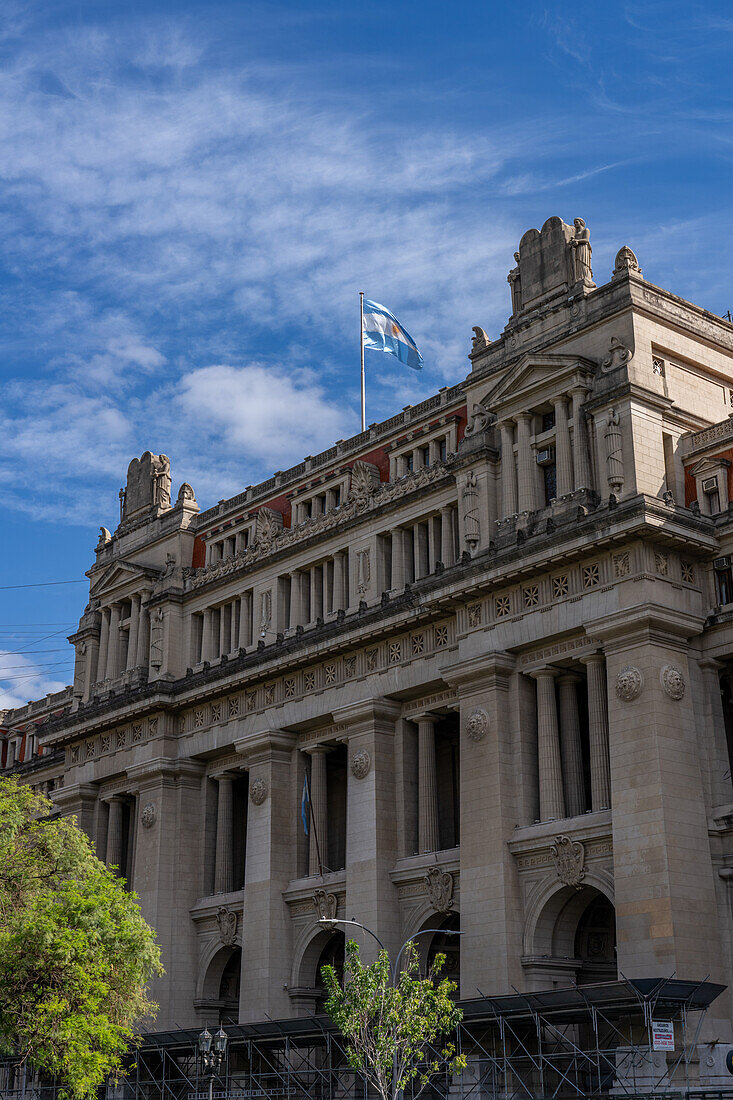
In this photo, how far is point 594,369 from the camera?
61.0 m

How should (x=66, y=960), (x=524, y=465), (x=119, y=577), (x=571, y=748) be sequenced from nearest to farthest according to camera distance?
(x=66, y=960) → (x=571, y=748) → (x=524, y=465) → (x=119, y=577)

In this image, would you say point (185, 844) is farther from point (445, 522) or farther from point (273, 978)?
point (445, 522)

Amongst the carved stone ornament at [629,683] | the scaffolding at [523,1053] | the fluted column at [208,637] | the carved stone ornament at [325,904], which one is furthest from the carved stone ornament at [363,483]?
the scaffolding at [523,1053]

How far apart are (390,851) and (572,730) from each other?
37.7 ft

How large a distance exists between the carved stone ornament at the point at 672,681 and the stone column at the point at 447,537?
14396mm

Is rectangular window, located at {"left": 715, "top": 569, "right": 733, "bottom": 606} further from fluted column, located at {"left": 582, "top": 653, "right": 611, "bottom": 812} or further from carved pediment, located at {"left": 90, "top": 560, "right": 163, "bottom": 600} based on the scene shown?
carved pediment, located at {"left": 90, "top": 560, "right": 163, "bottom": 600}

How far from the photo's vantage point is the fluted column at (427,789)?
64.1 metres

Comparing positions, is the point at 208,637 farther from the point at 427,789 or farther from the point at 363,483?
the point at 427,789

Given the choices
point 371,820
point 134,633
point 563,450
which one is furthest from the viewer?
point 134,633

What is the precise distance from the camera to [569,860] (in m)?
55.1

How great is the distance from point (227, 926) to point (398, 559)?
21.7 metres

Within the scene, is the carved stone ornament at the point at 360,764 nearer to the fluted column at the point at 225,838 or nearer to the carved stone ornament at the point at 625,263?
the fluted column at the point at 225,838

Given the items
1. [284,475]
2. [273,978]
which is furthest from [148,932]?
[284,475]

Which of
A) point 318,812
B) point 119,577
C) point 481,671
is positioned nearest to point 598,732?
point 481,671
